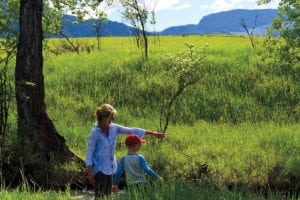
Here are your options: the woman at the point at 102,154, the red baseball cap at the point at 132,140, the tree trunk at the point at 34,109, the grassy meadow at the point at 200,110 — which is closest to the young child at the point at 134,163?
the red baseball cap at the point at 132,140

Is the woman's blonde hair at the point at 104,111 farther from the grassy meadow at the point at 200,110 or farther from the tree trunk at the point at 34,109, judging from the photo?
the tree trunk at the point at 34,109

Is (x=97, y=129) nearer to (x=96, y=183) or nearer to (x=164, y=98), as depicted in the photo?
(x=96, y=183)

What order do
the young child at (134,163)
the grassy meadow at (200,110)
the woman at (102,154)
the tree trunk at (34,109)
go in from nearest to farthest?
the young child at (134,163) → the woman at (102,154) → the grassy meadow at (200,110) → the tree trunk at (34,109)

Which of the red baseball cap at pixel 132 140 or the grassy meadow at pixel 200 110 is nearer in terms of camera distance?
the red baseball cap at pixel 132 140

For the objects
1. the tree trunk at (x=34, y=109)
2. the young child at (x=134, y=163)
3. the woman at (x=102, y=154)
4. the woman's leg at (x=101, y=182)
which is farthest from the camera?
the tree trunk at (x=34, y=109)

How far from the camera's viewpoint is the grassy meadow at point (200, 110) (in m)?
14.9

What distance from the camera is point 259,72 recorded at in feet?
85.9

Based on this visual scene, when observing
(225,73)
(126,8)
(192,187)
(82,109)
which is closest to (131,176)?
(192,187)

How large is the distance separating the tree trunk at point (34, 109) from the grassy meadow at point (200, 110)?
1.12 metres

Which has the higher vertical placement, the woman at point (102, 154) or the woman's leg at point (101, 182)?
the woman at point (102, 154)

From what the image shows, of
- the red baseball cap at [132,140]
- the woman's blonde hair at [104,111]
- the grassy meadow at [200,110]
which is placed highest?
the woman's blonde hair at [104,111]

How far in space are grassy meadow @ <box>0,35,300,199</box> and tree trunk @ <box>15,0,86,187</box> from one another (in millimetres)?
1121

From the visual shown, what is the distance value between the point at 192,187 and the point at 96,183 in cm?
263

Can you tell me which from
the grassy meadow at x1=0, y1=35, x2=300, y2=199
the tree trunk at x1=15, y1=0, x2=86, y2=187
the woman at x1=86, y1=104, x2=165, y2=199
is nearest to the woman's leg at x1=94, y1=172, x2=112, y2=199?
the woman at x1=86, y1=104, x2=165, y2=199
